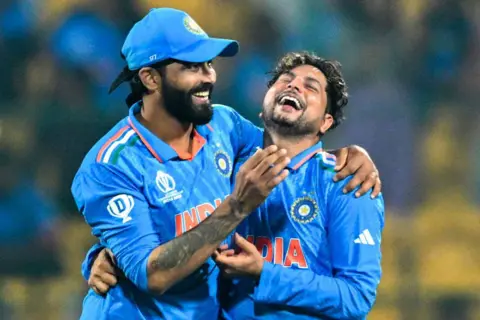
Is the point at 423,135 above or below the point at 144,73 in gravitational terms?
below

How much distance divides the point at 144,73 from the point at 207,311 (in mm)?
767

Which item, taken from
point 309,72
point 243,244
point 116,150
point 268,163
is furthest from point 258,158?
point 309,72

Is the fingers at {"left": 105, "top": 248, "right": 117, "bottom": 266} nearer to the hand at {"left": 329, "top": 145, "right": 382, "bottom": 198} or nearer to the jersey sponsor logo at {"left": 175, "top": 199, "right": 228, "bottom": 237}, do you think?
the jersey sponsor logo at {"left": 175, "top": 199, "right": 228, "bottom": 237}

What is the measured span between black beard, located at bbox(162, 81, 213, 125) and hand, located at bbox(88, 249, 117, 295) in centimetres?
48

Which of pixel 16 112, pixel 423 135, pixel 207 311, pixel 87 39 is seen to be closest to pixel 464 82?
pixel 423 135

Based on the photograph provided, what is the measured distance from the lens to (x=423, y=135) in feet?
15.8

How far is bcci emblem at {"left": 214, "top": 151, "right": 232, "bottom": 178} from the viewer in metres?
2.63

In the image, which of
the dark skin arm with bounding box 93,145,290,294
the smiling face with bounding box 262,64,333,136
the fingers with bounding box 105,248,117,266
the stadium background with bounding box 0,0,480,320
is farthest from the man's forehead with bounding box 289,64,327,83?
the stadium background with bounding box 0,0,480,320

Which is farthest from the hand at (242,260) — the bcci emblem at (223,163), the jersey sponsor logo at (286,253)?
the bcci emblem at (223,163)

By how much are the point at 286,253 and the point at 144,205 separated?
0.44 metres

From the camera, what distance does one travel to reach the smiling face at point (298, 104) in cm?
258

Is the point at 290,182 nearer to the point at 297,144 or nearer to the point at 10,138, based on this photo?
the point at 297,144

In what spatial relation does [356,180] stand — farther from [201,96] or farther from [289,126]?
[201,96]

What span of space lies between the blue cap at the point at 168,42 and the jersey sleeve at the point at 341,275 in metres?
0.59
